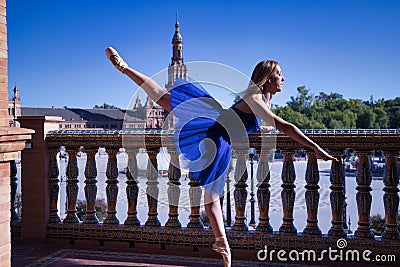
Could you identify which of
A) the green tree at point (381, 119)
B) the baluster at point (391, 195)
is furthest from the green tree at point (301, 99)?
the baluster at point (391, 195)

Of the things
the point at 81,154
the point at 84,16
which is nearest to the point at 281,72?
the point at 81,154

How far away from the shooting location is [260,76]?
2641 millimetres

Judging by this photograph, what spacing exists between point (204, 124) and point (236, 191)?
1171 mm

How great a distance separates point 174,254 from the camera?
3613 millimetres

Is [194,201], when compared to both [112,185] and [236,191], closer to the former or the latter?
[236,191]

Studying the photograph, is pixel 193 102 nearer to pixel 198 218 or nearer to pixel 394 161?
pixel 198 218

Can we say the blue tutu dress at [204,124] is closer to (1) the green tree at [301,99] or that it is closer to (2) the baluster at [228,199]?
(2) the baluster at [228,199]

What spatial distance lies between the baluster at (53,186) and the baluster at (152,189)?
1.00 m

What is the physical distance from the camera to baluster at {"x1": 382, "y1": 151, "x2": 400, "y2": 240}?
3205mm

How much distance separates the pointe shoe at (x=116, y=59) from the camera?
2510mm

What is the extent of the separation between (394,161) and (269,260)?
1.31 metres

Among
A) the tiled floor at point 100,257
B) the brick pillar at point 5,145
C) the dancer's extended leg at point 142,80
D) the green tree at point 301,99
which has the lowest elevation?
the tiled floor at point 100,257

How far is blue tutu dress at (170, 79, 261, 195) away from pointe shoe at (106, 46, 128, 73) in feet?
1.14

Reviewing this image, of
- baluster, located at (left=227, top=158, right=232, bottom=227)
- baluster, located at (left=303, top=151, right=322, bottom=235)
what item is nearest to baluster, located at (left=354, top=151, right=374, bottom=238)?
baluster, located at (left=303, top=151, right=322, bottom=235)
